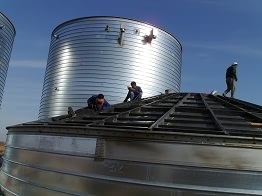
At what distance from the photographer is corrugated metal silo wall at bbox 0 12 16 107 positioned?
2188cm

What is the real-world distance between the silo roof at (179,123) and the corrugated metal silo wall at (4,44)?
15.0 metres

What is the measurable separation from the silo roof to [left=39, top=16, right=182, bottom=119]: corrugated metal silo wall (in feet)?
27.5

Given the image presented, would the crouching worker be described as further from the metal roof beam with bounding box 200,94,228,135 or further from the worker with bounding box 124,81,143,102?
the metal roof beam with bounding box 200,94,228,135

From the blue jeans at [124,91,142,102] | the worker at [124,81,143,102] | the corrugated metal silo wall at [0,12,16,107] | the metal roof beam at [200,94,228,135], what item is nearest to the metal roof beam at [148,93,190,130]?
the metal roof beam at [200,94,228,135]

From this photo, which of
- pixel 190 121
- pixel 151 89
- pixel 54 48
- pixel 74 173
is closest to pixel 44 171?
pixel 74 173

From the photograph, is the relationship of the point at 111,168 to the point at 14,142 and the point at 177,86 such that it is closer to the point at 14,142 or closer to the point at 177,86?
the point at 14,142

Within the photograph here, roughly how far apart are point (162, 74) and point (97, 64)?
13.4 feet

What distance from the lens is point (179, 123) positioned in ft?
21.2

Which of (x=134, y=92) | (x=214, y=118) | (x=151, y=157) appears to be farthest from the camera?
(x=134, y=92)

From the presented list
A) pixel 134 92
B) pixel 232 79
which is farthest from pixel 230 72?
pixel 134 92

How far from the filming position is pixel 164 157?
5.21 m

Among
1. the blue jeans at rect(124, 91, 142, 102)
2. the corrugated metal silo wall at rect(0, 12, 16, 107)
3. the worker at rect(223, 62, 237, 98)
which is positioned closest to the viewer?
the blue jeans at rect(124, 91, 142, 102)

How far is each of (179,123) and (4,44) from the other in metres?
19.6

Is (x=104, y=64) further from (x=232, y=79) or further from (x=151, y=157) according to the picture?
(x=151, y=157)
